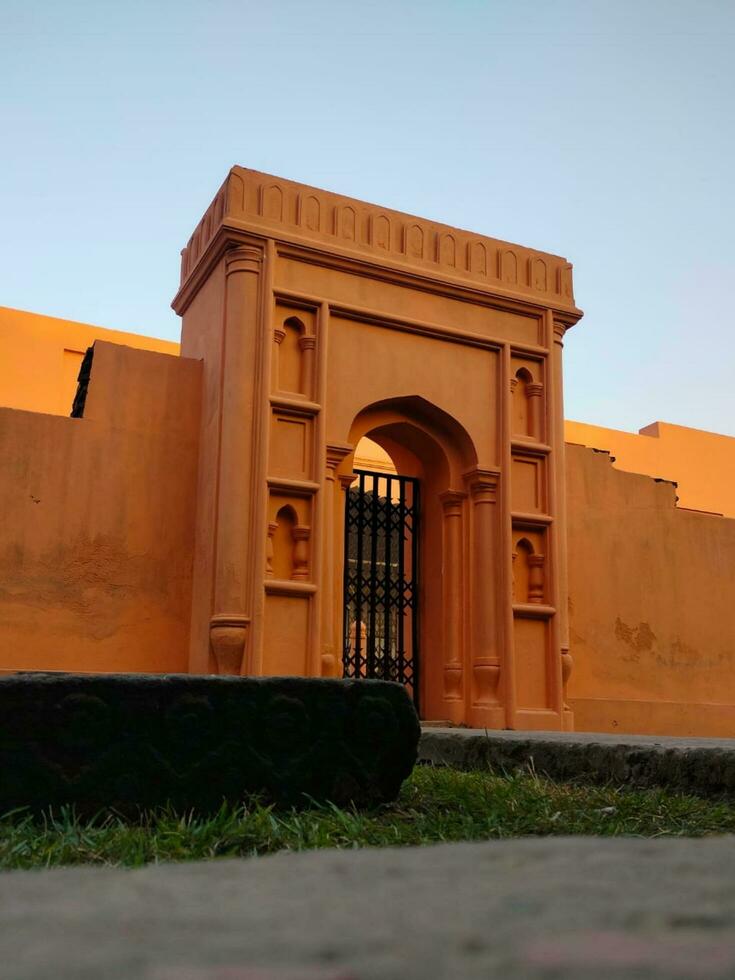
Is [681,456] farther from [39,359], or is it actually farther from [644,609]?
[39,359]

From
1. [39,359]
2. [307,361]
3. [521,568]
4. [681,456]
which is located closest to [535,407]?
[521,568]

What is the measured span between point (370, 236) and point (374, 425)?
175cm

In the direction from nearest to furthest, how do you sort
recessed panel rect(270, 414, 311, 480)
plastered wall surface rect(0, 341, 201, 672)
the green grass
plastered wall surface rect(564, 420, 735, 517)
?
the green grass → plastered wall surface rect(0, 341, 201, 672) → recessed panel rect(270, 414, 311, 480) → plastered wall surface rect(564, 420, 735, 517)

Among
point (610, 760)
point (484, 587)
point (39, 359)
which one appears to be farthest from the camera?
point (39, 359)

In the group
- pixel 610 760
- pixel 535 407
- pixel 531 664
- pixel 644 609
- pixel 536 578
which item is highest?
pixel 535 407

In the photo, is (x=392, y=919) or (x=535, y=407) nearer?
(x=392, y=919)

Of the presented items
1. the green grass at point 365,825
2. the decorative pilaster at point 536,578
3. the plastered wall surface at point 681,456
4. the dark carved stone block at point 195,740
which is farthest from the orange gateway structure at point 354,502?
the plastered wall surface at point 681,456

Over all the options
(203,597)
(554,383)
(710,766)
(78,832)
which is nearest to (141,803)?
(78,832)

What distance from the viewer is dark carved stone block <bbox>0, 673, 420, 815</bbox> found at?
2.76 m

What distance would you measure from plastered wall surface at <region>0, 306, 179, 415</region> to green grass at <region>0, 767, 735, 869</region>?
12351 mm

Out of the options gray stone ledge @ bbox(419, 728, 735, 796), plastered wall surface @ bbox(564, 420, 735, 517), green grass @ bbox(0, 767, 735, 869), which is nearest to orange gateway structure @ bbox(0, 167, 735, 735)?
gray stone ledge @ bbox(419, 728, 735, 796)

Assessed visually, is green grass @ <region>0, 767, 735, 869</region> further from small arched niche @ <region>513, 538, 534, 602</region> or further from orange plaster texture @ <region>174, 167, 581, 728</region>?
small arched niche @ <region>513, 538, 534, 602</region>

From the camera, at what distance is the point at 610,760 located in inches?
150

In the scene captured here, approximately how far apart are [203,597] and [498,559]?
2784mm
